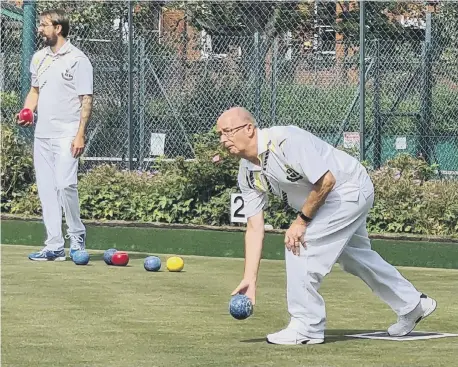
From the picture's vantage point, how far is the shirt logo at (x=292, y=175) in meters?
6.38

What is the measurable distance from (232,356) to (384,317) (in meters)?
1.89

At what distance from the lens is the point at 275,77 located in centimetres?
1405

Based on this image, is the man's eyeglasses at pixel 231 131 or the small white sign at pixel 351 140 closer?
the man's eyeglasses at pixel 231 131

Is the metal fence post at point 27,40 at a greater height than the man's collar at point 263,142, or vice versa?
the man's collar at point 263,142

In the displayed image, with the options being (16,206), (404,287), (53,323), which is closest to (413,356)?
(404,287)

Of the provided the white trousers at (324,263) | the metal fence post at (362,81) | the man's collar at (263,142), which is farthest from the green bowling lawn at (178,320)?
the metal fence post at (362,81)

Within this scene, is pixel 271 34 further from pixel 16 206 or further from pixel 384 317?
pixel 384 317

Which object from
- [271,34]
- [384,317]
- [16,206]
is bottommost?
[16,206]

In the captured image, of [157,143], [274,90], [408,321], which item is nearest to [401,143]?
[274,90]

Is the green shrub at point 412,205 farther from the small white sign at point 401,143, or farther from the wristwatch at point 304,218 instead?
the wristwatch at point 304,218

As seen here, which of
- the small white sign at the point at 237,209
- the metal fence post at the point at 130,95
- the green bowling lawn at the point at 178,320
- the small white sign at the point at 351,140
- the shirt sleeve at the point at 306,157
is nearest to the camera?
the green bowling lawn at the point at 178,320

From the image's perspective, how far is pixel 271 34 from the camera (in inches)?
581

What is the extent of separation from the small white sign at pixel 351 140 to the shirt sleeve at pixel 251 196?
21.9ft

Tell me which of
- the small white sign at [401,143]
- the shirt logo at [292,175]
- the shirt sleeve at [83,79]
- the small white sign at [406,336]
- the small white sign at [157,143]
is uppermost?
the shirt logo at [292,175]
